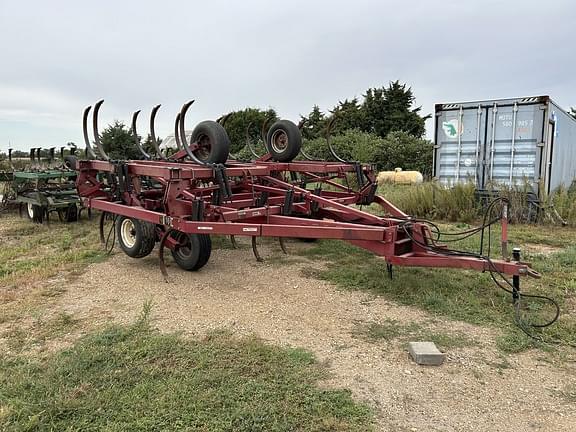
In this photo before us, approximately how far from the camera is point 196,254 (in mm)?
5695

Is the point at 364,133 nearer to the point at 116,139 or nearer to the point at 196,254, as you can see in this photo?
the point at 116,139

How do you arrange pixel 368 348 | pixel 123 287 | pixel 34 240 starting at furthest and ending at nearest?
pixel 34 240 → pixel 123 287 → pixel 368 348

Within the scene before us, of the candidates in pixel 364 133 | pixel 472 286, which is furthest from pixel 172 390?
pixel 364 133

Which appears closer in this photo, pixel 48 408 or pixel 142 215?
pixel 48 408

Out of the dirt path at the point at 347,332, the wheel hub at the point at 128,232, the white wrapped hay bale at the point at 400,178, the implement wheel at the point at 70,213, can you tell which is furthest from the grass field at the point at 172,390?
the white wrapped hay bale at the point at 400,178

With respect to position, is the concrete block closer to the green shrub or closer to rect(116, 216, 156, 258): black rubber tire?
rect(116, 216, 156, 258): black rubber tire

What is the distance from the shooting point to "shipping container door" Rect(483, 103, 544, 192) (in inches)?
355

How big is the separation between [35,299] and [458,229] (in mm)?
6691

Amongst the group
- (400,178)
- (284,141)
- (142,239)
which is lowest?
(142,239)

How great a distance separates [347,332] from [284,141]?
4.03 m

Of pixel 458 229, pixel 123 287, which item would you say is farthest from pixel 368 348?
pixel 458 229

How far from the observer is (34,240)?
7.91 meters

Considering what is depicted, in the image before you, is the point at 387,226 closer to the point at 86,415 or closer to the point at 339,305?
the point at 339,305

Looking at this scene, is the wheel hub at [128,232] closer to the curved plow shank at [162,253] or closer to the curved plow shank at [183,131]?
the curved plow shank at [162,253]
